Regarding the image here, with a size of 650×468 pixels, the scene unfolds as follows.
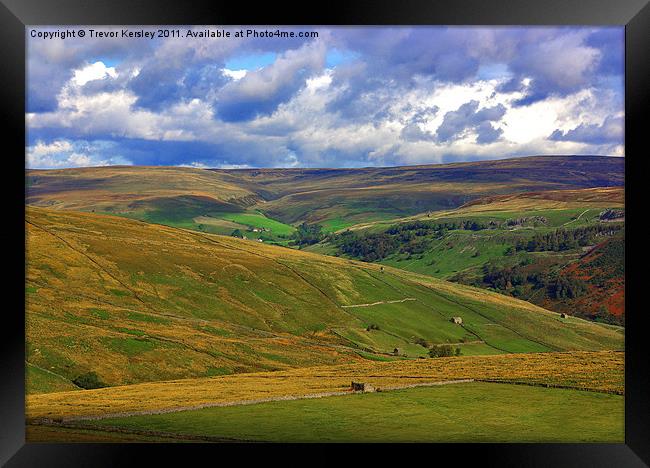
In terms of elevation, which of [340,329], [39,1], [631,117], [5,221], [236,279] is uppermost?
[39,1]

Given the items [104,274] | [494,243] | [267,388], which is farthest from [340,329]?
[494,243]

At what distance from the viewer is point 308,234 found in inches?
6865

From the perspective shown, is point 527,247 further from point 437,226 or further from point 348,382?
point 348,382

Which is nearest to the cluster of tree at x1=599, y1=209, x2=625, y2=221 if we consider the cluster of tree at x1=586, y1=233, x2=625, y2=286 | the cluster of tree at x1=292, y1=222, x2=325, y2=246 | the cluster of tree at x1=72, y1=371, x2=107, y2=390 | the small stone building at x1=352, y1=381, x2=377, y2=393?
the cluster of tree at x1=586, y1=233, x2=625, y2=286

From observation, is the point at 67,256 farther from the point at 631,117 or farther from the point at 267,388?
the point at 631,117

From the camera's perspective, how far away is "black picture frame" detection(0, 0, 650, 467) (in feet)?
39.9

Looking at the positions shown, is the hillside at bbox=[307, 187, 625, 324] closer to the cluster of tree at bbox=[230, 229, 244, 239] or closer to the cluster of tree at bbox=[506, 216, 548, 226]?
the cluster of tree at bbox=[506, 216, 548, 226]

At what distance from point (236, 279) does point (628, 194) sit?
67.7m

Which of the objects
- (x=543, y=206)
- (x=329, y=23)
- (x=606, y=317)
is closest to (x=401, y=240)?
(x=543, y=206)

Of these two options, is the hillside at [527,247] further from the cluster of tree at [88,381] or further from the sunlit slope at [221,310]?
the cluster of tree at [88,381]

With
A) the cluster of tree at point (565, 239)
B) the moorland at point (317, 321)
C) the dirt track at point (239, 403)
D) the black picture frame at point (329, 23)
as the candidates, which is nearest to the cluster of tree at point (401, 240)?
the moorland at point (317, 321)

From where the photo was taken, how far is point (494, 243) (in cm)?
14025

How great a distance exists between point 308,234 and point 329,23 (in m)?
162

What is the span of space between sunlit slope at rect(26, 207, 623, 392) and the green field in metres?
21.2
